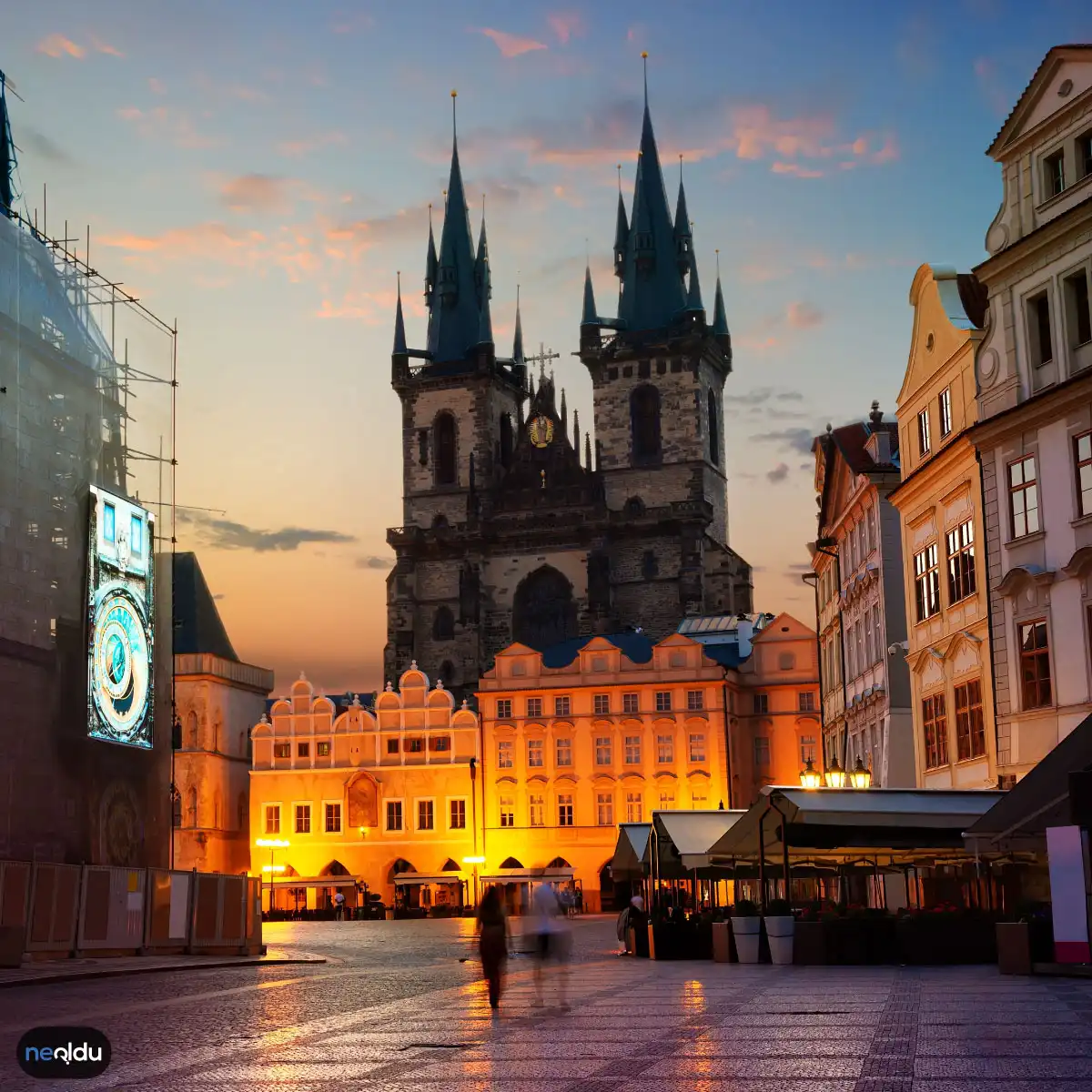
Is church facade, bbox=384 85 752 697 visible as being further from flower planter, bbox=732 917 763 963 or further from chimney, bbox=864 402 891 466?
flower planter, bbox=732 917 763 963

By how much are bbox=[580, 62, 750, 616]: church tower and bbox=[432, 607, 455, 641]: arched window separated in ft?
A: 34.0

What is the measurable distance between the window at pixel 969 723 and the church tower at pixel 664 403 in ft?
205

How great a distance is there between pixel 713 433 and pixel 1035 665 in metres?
76.5

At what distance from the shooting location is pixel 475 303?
11144 cm

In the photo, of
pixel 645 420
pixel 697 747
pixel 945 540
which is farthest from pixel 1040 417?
pixel 645 420

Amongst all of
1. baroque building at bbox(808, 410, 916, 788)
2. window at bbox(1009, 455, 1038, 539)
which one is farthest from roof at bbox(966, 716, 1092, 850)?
baroque building at bbox(808, 410, 916, 788)

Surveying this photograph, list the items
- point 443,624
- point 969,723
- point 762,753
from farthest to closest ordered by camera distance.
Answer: point 443,624 < point 762,753 < point 969,723

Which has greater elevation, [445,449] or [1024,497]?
[445,449]

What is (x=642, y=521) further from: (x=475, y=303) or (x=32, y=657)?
(x=32, y=657)

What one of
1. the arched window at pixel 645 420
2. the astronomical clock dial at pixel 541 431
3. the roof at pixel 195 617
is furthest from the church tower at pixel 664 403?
the roof at pixel 195 617

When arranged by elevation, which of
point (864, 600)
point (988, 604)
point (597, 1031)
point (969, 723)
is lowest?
point (597, 1031)

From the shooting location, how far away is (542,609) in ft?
325

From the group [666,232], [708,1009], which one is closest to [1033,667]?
[708,1009]

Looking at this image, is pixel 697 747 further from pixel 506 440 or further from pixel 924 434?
pixel 924 434
